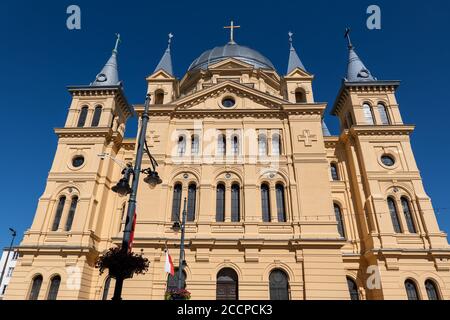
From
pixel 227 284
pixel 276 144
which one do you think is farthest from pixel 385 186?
pixel 227 284

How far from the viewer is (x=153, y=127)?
84.1 feet

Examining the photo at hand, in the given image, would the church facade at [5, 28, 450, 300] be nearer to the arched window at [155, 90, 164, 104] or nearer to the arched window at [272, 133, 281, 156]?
the arched window at [272, 133, 281, 156]

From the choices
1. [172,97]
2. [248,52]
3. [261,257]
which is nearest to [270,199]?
[261,257]

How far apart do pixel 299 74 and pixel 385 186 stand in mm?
12513

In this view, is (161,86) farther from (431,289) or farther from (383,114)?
(431,289)

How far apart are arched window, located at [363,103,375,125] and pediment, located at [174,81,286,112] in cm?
817

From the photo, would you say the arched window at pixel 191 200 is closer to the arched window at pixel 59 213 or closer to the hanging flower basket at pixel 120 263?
the arched window at pixel 59 213

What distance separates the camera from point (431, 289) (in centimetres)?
2086

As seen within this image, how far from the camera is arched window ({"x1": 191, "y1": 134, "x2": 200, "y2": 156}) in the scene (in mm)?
24997

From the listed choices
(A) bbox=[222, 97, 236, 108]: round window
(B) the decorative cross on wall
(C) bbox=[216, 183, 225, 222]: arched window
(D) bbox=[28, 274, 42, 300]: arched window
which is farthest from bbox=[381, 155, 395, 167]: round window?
(D) bbox=[28, 274, 42, 300]: arched window

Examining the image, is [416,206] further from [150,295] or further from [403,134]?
[150,295]

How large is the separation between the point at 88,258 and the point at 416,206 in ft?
82.4
